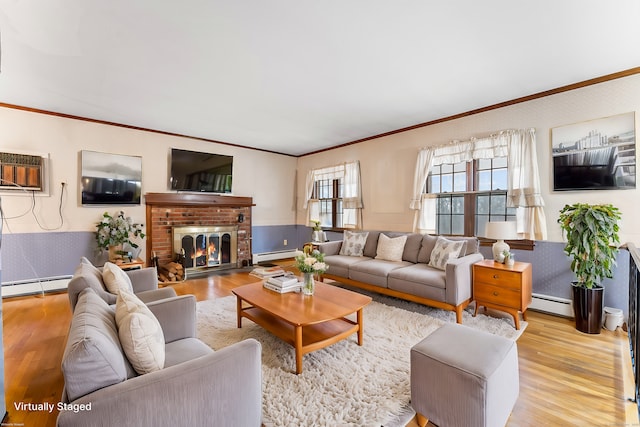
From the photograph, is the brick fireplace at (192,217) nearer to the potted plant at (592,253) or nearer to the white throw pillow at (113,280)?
the white throw pillow at (113,280)

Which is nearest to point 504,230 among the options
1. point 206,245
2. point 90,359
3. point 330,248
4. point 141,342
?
point 330,248

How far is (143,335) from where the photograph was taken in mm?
1279

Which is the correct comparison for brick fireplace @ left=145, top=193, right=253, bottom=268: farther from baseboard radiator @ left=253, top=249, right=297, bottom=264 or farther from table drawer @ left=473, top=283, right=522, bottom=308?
table drawer @ left=473, top=283, right=522, bottom=308

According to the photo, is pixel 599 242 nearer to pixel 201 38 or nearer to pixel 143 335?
pixel 143 335

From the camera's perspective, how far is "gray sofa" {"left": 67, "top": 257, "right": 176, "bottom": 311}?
1.83 meters

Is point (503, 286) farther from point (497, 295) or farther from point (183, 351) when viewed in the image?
point (183, 351)

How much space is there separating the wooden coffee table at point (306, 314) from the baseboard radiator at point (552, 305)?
2.32m

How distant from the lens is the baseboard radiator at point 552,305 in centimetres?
319

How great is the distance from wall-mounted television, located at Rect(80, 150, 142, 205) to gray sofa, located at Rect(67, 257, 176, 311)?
237 centimetres

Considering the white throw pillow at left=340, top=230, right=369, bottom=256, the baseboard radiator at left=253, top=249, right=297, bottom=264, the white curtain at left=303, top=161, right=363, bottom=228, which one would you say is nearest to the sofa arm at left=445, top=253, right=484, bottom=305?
the white throw pillow at left=340, top=230, right=369, bottom=256

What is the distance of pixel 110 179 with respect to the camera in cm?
454

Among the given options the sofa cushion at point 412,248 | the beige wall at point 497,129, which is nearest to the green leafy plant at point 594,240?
the beige wall at point 497,129

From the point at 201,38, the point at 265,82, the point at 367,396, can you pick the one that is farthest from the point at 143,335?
the point at 265,82

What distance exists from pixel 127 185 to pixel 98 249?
43.4 inches
